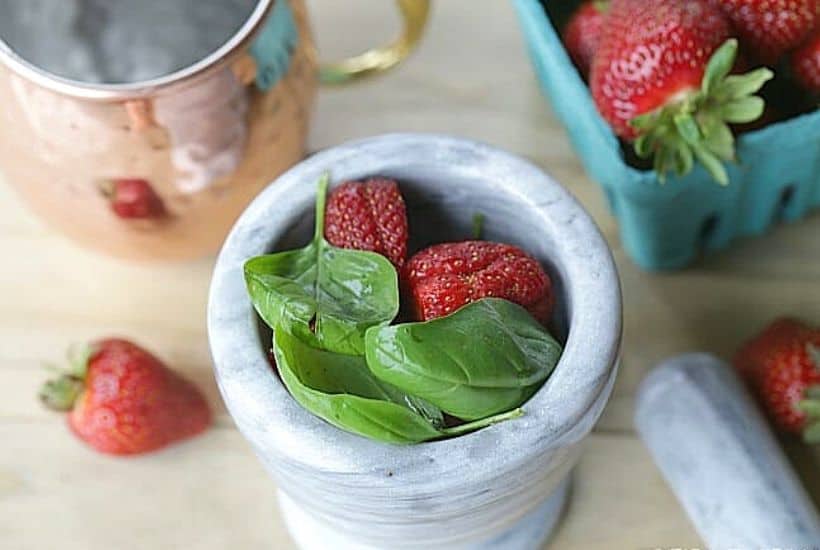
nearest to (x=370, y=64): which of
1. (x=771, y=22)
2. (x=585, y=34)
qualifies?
(x=585, y=34)

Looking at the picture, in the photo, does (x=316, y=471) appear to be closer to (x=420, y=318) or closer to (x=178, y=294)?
(x=420, y=318)

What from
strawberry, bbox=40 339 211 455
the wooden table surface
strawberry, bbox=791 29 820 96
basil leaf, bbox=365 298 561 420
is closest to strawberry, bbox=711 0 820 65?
strawberry, bbox=791 29 820 96

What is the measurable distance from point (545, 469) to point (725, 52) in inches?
8.9

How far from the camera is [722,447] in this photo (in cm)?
62

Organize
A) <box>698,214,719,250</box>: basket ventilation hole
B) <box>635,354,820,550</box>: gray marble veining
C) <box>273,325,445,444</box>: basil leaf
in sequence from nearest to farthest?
1. <box>273,325,445,444</box>: basil leaf
2. <box>635,354,820,550</box>: gray marble veining
3. <box>698,214,719,250</box>: basket ventilation hole

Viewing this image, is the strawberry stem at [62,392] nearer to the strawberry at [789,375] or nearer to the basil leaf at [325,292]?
the basil leaf at [325,292]

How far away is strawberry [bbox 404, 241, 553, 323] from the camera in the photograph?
1.78 ft

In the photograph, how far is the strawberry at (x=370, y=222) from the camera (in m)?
0.56

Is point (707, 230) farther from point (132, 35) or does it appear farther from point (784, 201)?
point (132, 35)

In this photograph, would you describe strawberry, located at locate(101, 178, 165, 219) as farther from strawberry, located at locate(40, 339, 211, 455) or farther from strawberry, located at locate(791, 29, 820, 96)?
strawberry, located at locate(791, 29, 820, 96)

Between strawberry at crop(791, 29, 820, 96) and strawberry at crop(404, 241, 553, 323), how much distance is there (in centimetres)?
21

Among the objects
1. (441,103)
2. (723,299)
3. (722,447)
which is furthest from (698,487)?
(441,103)

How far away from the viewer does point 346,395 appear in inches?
19.1

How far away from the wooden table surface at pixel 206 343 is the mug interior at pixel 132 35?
10cm
